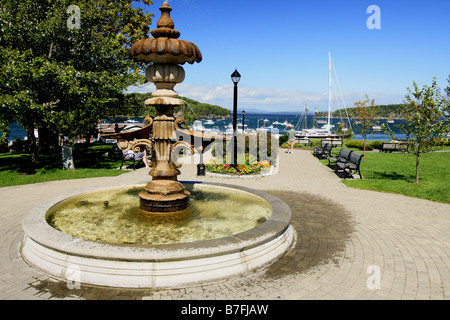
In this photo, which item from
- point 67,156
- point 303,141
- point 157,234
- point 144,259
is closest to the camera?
point 144,259

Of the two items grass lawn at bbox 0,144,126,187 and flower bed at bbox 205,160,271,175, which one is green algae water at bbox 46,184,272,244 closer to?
flower bed at bbox 205,160,271,175

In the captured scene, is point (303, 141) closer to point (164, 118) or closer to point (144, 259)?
point (164, 118)

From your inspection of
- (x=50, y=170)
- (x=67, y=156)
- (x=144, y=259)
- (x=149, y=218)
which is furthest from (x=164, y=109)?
(x=50, y=170)

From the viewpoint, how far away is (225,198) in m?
8.54

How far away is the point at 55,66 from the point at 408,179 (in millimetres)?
16158

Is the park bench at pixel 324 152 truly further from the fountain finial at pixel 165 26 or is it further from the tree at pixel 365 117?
the fountain finial at pixel 165 26

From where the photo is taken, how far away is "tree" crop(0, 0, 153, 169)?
492 inches

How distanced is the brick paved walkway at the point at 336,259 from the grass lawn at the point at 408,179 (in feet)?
3.87

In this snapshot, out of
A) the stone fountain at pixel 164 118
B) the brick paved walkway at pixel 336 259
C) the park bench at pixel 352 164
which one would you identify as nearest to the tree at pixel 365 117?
the park bench at pixel 352 164

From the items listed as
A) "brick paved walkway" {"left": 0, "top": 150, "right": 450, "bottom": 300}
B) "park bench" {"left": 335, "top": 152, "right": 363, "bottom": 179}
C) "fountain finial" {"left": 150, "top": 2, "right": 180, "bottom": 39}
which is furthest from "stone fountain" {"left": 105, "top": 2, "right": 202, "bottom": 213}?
"park bench" {"left": 335, "top": 152, "right": 363, "bottom": 179}

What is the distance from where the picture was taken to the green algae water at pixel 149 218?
574cm

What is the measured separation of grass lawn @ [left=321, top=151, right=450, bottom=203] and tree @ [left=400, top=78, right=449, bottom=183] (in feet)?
3.14

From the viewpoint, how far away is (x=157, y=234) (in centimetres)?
580

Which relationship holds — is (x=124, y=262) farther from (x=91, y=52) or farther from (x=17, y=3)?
(x=17, y=3)
